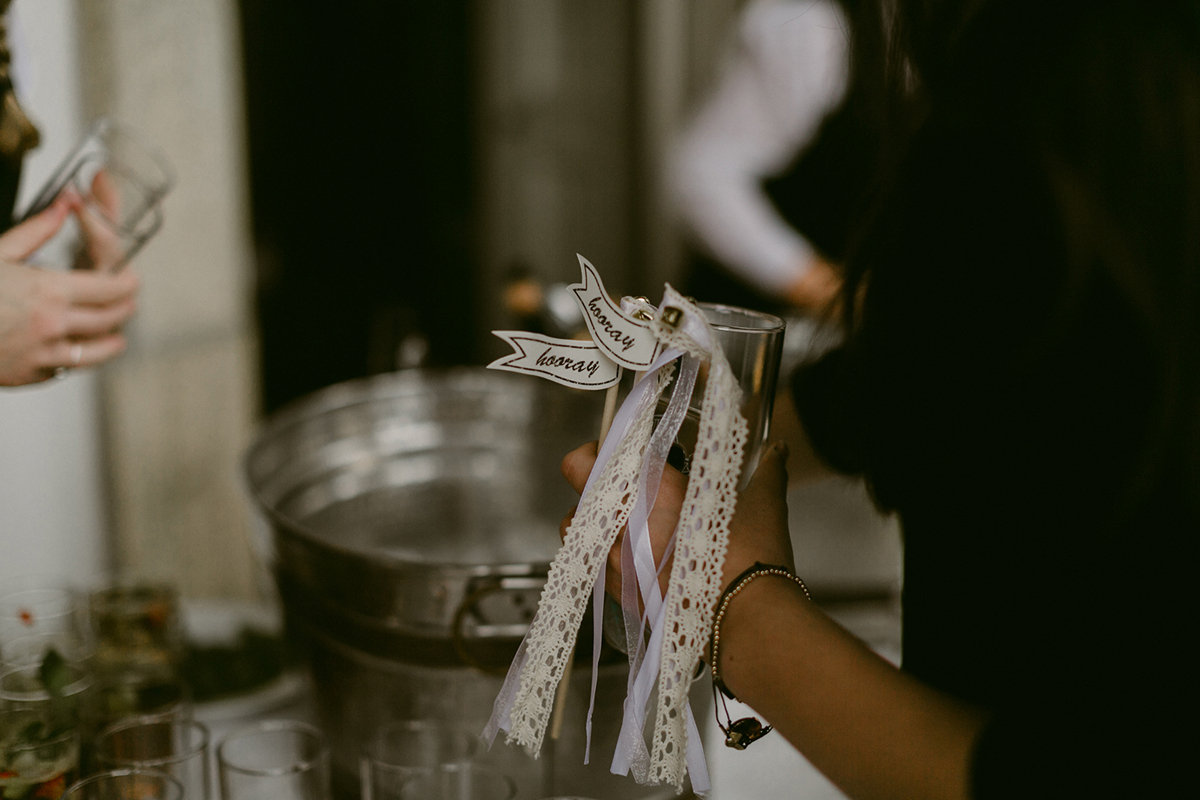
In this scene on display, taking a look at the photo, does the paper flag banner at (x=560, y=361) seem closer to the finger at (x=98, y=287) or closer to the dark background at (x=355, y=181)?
the finger at (x=98, y=287)

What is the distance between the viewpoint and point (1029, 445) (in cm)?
57

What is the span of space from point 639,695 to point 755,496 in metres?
0.14

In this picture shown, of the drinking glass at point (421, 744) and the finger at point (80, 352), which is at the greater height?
the finger at point (80, 352)

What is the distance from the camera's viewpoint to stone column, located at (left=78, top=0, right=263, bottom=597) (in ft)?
4.99

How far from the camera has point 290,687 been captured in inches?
43.1

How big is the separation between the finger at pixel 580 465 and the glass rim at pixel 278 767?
285mm

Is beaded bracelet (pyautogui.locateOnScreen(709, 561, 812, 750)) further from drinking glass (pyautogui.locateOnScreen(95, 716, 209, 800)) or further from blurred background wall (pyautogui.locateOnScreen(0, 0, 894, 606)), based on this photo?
blurred background wall (pyautogui.locateOnScreen(0, 0, 894, 606))

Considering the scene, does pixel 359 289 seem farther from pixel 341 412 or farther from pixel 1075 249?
pixel 1075 249

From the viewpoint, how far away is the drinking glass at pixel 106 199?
2.72ft

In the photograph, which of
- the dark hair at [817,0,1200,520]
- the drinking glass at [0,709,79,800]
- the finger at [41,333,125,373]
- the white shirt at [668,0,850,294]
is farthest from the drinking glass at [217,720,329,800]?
the white shirt at [668,0,850,294]

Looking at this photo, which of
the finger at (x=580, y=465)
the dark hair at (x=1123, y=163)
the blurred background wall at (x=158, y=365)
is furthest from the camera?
the blurred background wall at (x=158, y=365)

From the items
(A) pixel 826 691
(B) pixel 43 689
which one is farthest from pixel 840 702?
(B) pixel 43 689

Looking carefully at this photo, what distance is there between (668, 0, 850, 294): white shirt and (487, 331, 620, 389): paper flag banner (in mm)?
1460

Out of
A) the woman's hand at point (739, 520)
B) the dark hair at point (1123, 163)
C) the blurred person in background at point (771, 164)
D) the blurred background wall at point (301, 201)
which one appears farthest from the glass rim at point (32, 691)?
the blurred person in background at point (771, 164)
